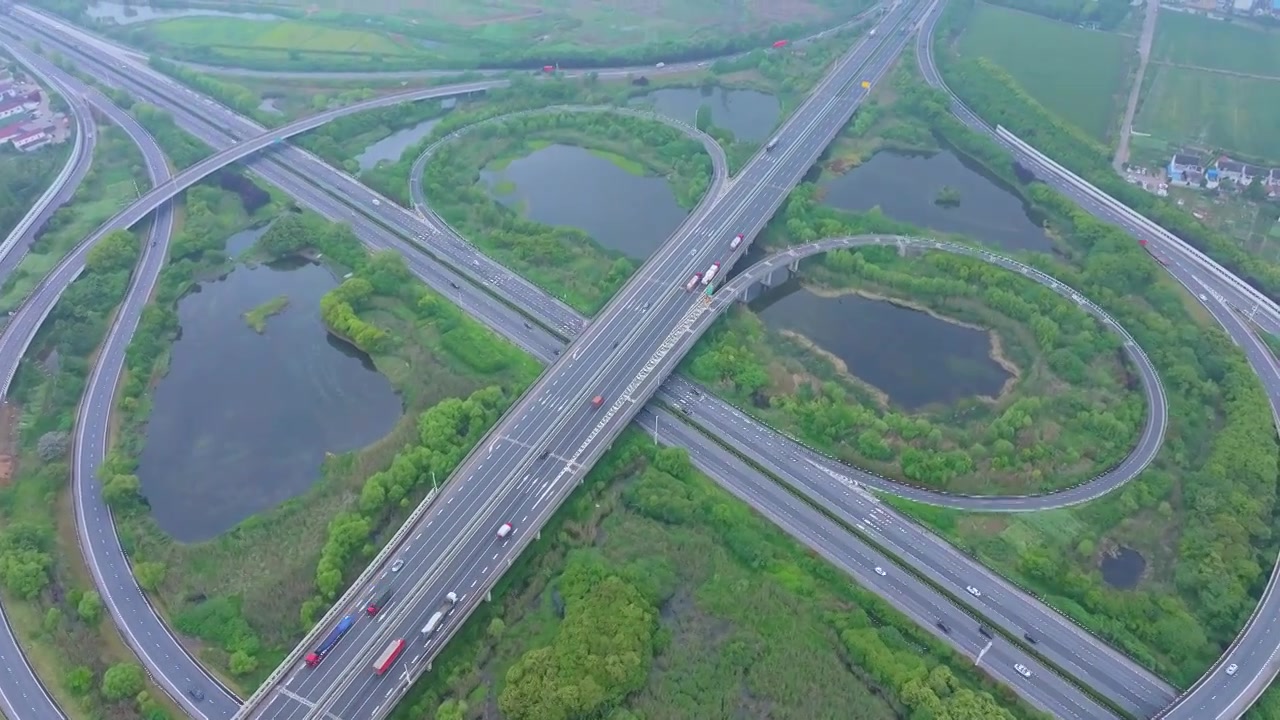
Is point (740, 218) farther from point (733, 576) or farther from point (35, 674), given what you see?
point (35, 674)

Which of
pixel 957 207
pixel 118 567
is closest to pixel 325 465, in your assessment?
pixel 118 567

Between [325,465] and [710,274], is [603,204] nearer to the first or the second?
[710,274]

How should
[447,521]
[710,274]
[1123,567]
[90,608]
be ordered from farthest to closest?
[710,274]
[447,521]
[1123,567]
[90,608]

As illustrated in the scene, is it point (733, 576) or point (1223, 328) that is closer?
point (733, 576)

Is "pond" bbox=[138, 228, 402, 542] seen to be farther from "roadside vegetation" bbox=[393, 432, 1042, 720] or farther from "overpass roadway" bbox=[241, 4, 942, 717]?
"roadside vegetation" bbox=[393, 432, 1042, 720]

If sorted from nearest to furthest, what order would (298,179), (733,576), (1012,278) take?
1. (733,576)
2. (1012,278)
3. (298,179)

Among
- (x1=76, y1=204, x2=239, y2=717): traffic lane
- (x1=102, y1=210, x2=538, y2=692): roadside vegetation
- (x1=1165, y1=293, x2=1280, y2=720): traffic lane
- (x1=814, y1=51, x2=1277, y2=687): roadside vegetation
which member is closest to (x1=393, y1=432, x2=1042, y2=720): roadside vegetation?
(x1=814, y1=51, x2=1277, y2=687): roadside vegetation

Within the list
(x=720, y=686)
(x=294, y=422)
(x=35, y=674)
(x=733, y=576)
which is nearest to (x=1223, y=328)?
(x=733, y=576)

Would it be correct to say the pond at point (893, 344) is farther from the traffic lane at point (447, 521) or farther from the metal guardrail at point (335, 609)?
the metal guardrail at point (335, 609)
